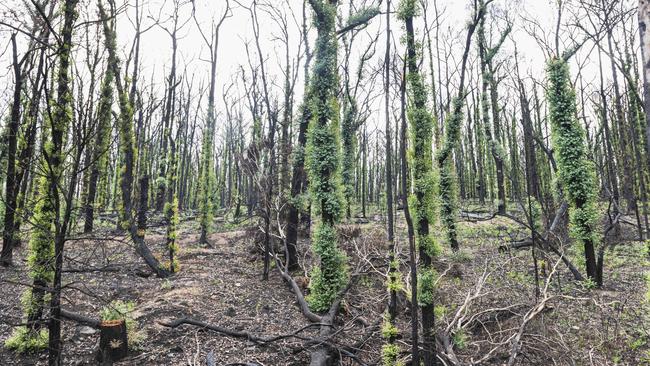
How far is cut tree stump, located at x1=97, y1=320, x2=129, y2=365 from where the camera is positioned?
5.20 metres

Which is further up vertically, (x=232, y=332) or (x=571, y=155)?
(x=571, y=155)

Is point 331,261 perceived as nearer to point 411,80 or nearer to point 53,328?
point 411,80

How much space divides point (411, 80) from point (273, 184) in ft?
15.7

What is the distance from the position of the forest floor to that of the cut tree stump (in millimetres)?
154

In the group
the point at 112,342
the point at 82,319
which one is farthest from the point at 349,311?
the point at 82,319

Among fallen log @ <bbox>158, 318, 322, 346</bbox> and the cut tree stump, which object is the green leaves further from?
the cut tree stump

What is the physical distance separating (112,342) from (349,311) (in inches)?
195

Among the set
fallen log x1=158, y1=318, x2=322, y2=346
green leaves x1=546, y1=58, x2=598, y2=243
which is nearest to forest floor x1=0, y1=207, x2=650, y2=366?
fallen log x1=158, y1=318, x2=322, y2=346

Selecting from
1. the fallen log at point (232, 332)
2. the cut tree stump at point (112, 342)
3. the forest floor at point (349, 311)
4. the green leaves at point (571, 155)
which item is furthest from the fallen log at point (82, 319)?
the green leaves at point (571, 155)

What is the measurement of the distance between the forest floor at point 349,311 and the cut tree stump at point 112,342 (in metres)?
0.15

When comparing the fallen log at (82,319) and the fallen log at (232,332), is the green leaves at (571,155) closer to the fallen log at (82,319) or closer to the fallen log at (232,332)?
the fallen log at (232,332)

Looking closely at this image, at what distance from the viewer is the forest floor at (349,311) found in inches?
229

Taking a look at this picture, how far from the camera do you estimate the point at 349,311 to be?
8.41m

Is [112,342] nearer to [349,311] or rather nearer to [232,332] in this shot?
[232,332]
